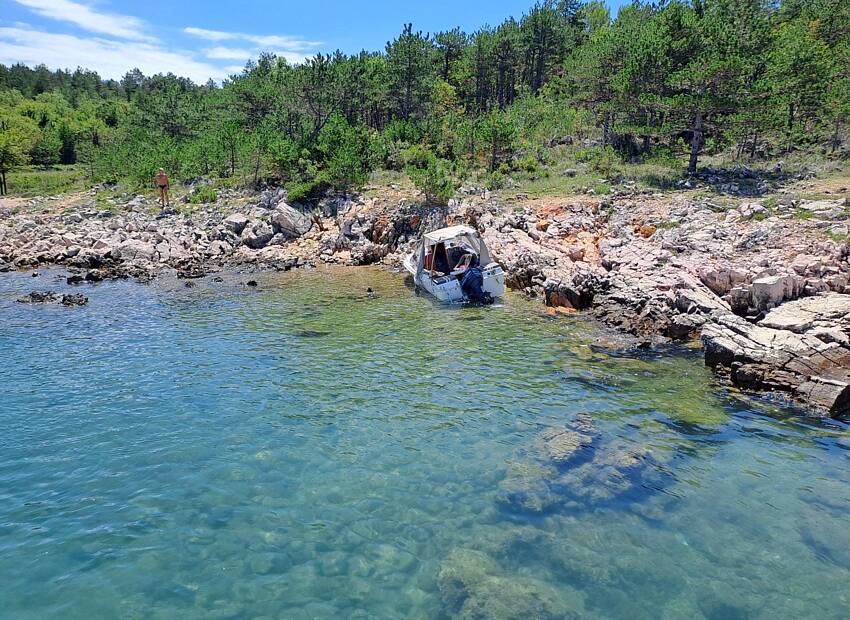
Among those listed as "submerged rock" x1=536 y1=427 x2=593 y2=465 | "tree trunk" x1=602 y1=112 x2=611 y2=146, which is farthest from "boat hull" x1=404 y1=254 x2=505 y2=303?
"tree trunk" x1=602 y1=112 x2=611 y2=146

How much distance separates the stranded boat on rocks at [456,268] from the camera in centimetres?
2320

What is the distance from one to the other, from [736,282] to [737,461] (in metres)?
10.4

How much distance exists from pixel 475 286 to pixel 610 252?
6832 mm

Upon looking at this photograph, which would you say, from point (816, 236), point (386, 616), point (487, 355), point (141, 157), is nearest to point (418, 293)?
point (487, 355)

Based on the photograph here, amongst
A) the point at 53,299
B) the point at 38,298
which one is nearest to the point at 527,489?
the point at 53,299

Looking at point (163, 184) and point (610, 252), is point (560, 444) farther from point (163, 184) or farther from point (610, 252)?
point (163, 184)

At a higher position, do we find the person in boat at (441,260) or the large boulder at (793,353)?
the person in boat at (441,260)

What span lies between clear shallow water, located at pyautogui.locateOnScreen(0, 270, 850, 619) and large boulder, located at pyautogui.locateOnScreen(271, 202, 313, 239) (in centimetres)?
2040

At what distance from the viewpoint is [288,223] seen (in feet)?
122

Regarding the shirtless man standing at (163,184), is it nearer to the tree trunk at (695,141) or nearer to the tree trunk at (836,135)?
the tree trunk at (695,141)

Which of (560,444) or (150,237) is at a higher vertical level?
(150,237)

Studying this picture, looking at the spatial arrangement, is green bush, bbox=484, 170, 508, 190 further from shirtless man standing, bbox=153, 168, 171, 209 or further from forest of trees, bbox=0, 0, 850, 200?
shirtless man standing, bbox=153, 168, 171, 209

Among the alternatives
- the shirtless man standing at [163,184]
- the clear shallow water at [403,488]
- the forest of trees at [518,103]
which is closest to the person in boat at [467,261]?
the clear shallow water at [403,488]

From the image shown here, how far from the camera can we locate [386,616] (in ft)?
23.4
